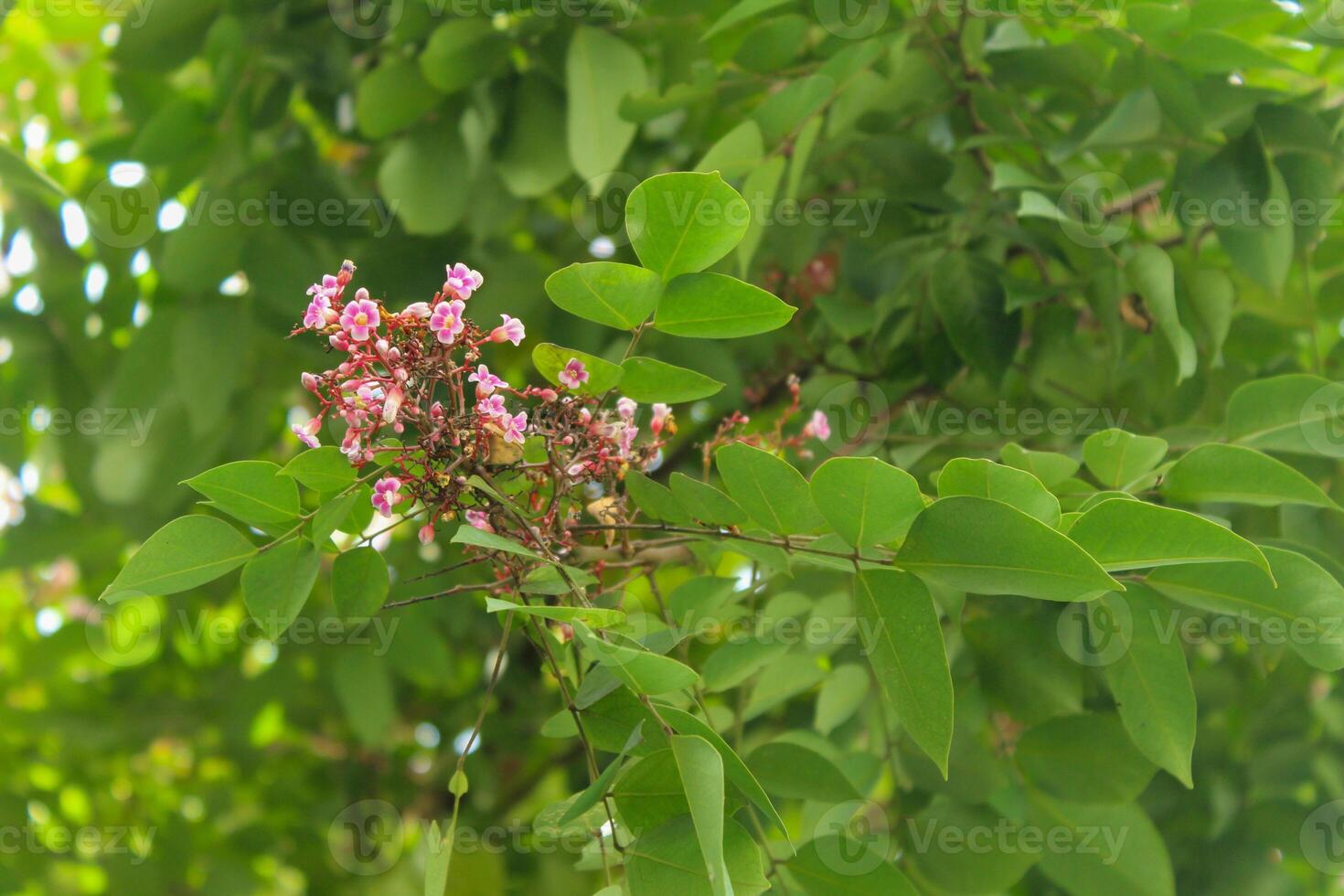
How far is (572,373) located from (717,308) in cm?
8

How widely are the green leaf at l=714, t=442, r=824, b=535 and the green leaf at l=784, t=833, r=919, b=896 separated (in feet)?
0.65

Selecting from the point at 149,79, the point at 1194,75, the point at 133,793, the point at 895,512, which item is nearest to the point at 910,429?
the point at 1194,75

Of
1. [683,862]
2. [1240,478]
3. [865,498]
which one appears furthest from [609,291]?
[1240,478]

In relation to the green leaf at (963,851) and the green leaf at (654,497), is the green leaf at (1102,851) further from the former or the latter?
the green leaf at (654,497)

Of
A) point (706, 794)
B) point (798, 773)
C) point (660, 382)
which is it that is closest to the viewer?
point (706, 794)

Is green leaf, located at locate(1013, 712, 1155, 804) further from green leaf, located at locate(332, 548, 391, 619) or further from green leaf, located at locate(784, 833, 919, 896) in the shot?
green leaf, located at locate(332, 548, 391, 619)

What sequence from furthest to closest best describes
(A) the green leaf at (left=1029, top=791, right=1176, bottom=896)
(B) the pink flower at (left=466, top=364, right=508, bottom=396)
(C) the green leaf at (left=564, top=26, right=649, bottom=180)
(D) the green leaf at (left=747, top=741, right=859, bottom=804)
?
1. (C) the green leaf at (left=564, top=26, right=649, bottom=180)
2. (A) the green leaf at (left=1029, top=791, right=1176, bottom=896)
3. (D) the green leaf at (left=747, top=741, right=859, bottom=804)
4. (B) the pink flower at (left=466, top=364, right=508, bottom=396)

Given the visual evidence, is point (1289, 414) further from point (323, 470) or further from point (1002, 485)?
point (323, 470)

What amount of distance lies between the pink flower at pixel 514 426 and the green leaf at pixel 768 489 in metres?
0.09

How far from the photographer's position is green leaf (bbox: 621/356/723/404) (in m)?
0.54

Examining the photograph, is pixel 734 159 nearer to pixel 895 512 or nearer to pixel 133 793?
pixel 895 512

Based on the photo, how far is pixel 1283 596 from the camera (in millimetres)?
587

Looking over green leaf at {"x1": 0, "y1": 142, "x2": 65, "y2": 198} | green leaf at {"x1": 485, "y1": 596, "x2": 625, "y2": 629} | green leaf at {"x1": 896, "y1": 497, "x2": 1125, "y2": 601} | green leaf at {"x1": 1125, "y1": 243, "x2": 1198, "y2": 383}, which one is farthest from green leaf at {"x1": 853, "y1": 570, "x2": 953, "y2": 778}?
green leaf at {"x1": 0, "y1": 142, "x2": 65, "y2": 198}

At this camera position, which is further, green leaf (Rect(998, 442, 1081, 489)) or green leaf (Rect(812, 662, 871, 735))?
green leaf (Rect(812, 662, 871, 735))
